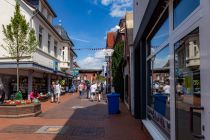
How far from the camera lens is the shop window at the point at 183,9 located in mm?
4473

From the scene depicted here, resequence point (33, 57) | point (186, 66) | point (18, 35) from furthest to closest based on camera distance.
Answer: point (33, 57) → point (18, 35) → point (186, 66)

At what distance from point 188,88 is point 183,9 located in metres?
1.25

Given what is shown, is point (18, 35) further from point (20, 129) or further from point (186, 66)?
point (186, 66)

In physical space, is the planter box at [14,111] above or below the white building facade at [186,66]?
below

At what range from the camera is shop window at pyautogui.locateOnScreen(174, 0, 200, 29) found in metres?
4.47

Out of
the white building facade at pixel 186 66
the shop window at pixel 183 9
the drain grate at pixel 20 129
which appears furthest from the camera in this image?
the drain grate at pixel 20 129

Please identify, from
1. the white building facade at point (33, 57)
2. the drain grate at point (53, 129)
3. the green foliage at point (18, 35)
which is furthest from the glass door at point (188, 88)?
the white building facade at point (33, 57)

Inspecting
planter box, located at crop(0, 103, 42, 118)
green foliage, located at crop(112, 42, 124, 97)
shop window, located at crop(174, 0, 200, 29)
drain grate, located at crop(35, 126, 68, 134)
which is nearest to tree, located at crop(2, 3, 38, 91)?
planter box, located at crop(0, 103, 42, 118)

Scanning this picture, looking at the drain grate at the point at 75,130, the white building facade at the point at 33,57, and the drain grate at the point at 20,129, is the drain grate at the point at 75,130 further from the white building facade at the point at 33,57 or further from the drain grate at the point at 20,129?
the white building facade at the point at 33,57

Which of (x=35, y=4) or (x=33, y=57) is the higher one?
(x=35, y=4)

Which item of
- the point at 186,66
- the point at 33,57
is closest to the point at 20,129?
the point at 186,66

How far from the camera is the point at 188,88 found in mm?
4688

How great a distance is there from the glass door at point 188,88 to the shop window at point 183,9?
13.3 inches

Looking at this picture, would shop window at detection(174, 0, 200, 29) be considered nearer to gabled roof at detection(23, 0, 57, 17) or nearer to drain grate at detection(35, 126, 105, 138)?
drain grate at detection(35, 126, 105, 138)
